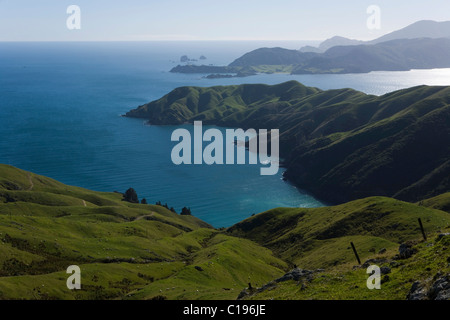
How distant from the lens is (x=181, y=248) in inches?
3873

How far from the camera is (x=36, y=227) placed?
83000 mm

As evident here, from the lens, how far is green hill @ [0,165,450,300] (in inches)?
2076

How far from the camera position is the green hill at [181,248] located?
52719 mm

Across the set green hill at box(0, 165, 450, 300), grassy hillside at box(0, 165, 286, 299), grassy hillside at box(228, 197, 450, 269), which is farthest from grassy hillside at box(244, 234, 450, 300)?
grassy hillside at box(228, 197, 450, 269)

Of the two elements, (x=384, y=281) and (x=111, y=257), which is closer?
(x=384, y=281)
